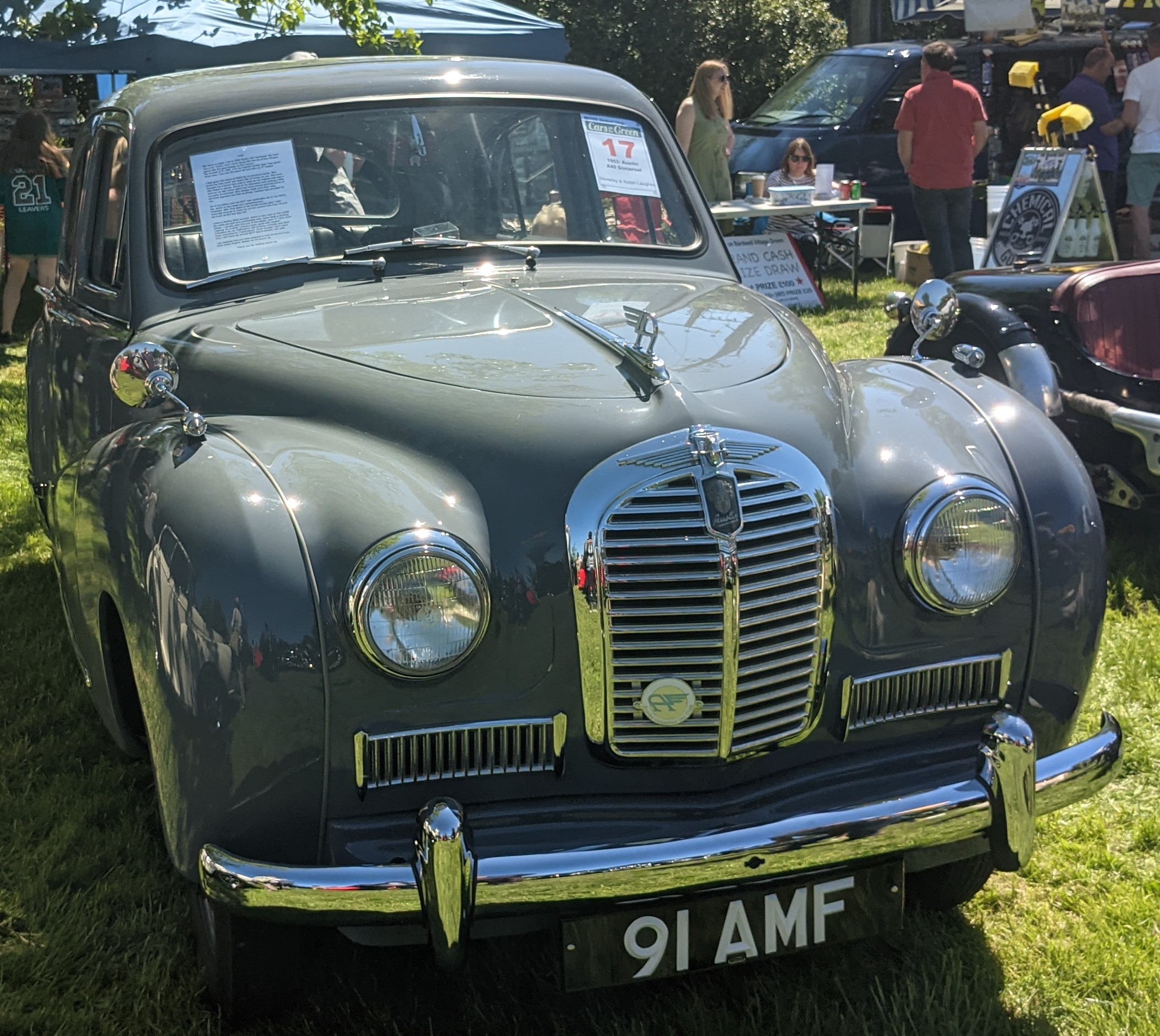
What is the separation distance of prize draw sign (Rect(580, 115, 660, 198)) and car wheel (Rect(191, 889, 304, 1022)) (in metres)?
2.24

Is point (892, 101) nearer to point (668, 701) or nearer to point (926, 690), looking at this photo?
point (926, 690)

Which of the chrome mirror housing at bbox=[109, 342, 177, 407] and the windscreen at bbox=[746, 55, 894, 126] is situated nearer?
the chrome mirror housing at bbox=[109, 342, 177, 407]

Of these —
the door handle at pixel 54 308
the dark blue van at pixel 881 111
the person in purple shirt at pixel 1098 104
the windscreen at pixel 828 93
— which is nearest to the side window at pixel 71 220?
the door handle at pixel 54 308

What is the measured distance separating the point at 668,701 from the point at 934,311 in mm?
1465

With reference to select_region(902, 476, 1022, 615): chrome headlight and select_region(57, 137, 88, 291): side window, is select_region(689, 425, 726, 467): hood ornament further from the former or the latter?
select_region(57, 137, 88, 291): side window

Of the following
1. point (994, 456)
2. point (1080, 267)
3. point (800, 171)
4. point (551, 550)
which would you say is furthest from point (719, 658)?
point (800, 171)

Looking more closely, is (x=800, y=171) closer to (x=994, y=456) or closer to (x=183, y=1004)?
(x=994, y=456)

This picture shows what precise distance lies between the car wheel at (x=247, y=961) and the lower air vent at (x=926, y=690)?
115cm

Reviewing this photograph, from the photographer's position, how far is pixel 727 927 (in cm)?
236

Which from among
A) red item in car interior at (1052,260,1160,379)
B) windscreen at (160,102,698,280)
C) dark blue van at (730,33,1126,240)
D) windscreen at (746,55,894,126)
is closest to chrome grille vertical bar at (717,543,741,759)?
windscreen at (160,102,698,280)

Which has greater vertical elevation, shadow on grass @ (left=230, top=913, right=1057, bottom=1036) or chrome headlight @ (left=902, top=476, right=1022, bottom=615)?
chrome headlight @ (left=902, top=476, right=1022, bottom=615)

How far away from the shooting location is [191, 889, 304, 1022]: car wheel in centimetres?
248

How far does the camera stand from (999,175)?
13.3 metres

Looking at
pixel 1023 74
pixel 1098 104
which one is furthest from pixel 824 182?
pixel 1098 104
